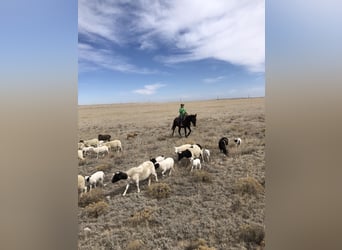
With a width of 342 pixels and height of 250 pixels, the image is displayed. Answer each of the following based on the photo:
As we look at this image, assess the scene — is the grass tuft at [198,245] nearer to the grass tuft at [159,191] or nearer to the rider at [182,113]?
the grass tuft at [159,191]

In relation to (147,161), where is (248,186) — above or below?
below

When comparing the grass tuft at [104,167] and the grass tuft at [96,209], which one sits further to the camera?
the grass tuft at [104,167]

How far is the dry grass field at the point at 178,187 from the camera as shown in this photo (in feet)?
8.59

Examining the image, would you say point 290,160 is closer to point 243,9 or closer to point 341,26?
point 341,26

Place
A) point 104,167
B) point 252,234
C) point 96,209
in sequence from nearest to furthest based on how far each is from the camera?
1. point 252,234
2. point 96,209
3. point 104,167

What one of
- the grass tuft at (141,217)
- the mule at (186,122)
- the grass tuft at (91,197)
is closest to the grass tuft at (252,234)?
the grass tuft at (141,217)

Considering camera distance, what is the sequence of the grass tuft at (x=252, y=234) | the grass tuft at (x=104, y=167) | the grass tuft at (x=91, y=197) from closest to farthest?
the grass tuft at (x=252, y=234) → the grass tuft at (x=91, y=197) → the grass tuft at (x=104, y=167)

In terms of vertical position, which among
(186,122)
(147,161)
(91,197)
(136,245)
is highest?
(186,122)

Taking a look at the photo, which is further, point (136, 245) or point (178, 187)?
point (178, 187)

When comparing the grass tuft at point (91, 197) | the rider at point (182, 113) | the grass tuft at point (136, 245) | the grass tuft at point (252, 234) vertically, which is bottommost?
the grass tuft at point (136, 245)

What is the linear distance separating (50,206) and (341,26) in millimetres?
2290

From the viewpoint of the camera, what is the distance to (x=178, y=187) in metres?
2.75

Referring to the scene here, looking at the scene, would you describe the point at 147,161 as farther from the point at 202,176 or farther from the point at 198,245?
the point at 198,245

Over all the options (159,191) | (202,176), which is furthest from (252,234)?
(159,191)
